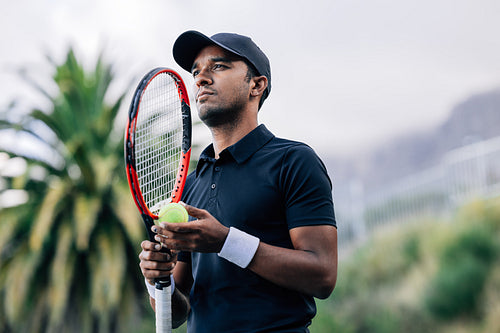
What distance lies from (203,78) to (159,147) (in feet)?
1.65

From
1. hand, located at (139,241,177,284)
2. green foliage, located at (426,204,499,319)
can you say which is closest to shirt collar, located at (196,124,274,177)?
hand, located at (139,241,177,284)

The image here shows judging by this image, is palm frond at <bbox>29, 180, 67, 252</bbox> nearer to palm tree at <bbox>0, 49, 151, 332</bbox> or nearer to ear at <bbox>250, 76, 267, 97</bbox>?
palm tree at <bbox>0, 49, 151, 332</bbox>

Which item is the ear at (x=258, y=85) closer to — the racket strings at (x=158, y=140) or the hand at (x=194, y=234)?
the racket strings at (x=158, y=140)

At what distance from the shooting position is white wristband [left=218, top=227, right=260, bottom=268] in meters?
2.07

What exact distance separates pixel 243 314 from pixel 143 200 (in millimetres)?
640

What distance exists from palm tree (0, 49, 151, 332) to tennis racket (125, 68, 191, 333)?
7.47 metres

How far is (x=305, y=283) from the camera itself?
2141 millimetres

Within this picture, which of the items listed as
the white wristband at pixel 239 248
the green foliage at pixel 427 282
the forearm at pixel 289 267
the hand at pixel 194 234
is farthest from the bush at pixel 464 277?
the hand at pixel 194 234

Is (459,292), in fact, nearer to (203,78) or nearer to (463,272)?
(463,272)

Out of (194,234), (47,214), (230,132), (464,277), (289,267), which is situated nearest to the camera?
(194,234)

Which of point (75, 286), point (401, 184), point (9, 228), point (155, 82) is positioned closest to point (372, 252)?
point (401, 184)

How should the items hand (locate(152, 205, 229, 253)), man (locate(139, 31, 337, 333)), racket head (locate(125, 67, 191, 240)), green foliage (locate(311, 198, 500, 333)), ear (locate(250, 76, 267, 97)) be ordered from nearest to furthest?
hand (locate(152, 205, 229, 253)), man (locate(139, 31, 337, 333)), racket head (locate(125, 67, 191, 240)), ear (locate(250, 76, 267, 97)), green foliage (locate(311, 198, 500, 333))

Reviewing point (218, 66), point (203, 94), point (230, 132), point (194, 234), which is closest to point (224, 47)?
point (218, 66)

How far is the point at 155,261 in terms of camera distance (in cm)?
224
